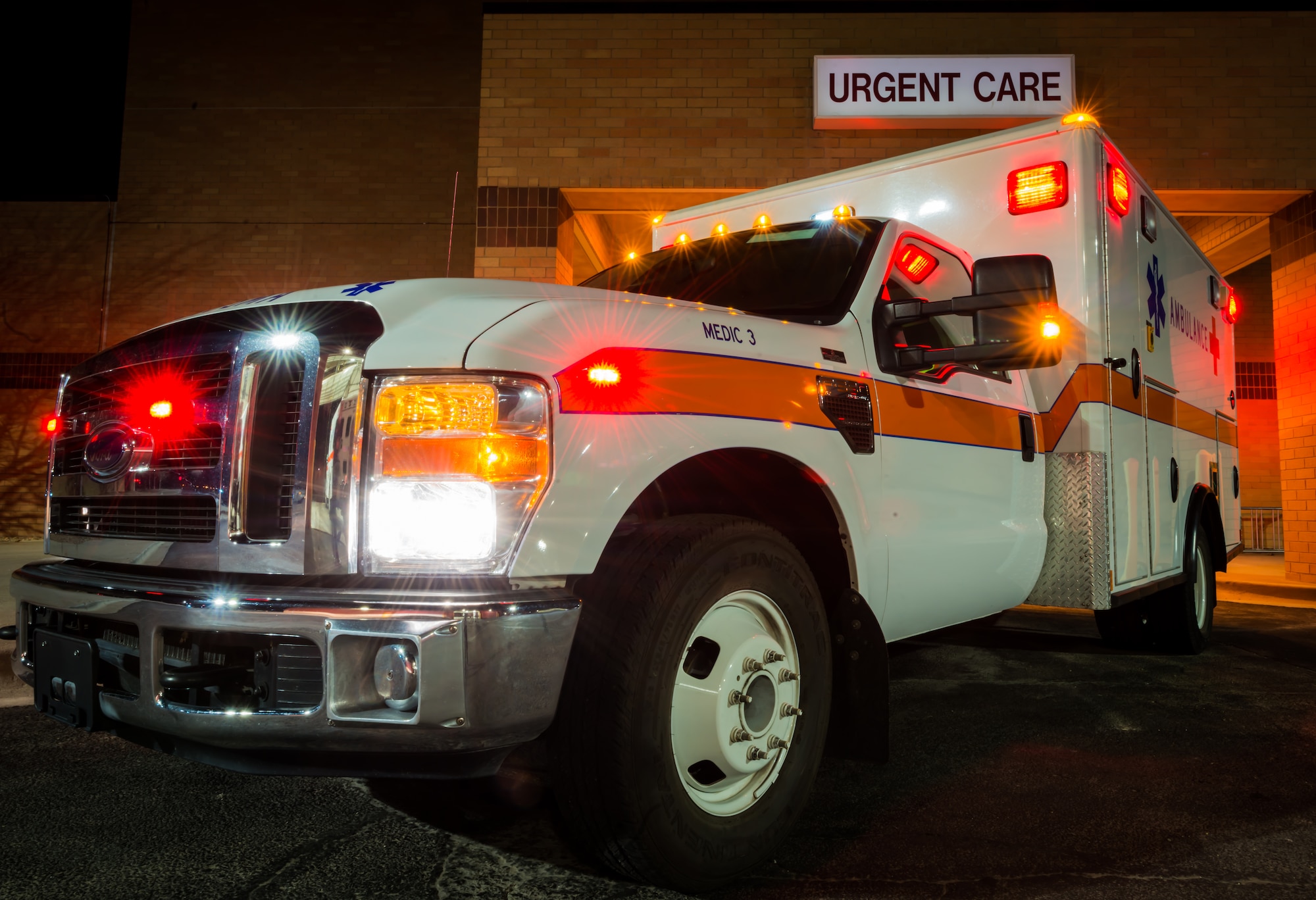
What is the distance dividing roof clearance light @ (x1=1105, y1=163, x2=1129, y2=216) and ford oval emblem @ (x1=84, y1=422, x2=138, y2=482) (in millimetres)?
4265

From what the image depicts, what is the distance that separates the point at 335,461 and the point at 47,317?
49.2 ft

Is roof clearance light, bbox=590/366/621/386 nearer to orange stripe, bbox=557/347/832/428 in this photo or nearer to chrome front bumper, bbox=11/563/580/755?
orange stripe, bbox=557/347/832/428

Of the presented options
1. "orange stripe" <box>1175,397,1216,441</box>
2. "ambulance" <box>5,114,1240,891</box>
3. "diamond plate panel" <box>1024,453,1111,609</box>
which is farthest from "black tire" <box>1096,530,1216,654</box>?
"ambulance" <box>5,114,1240,891</box>

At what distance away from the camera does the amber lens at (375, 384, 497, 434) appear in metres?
2.07

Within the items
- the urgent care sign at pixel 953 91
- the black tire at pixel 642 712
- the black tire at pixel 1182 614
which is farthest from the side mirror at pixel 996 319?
the urgent care sign at pixel 953 91

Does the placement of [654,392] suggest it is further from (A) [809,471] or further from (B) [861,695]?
(B) [861,695]

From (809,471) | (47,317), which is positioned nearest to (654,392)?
(809,471)

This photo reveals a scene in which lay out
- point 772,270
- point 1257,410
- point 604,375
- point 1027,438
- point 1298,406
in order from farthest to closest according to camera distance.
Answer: point 1257,410 < point 1298,406 < point 1027,438 < point 772,270 < point 604,375

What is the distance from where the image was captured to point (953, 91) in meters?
9.73

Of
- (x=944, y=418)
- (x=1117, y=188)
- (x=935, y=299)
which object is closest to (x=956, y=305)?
(x=944, y=418)

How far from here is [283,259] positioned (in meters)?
14.1

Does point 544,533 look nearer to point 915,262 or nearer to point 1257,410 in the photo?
point 915,262

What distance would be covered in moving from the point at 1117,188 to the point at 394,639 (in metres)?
4.31

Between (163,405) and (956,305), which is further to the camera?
(956,305)
